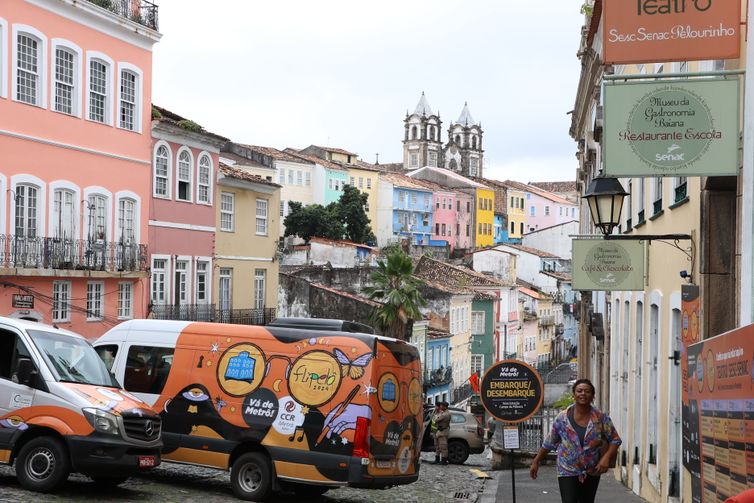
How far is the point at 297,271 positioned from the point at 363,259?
22585 mm

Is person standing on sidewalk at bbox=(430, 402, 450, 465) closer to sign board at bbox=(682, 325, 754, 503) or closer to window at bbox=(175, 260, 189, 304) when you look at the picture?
window at bbox=(175, 260, 189, 304)

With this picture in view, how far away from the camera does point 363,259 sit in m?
80.4

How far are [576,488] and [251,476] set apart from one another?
19.7 ft

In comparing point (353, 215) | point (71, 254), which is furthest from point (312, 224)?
point (71, 254)

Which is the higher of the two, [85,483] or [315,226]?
[315,226]

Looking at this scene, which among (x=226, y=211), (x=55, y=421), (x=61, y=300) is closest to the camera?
(x=55, y=421)

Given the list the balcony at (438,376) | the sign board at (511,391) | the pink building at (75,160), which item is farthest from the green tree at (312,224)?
the sign board at (511,391)

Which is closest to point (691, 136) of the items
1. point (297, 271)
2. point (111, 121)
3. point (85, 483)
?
point (85, 483)

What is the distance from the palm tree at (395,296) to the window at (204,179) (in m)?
15.4

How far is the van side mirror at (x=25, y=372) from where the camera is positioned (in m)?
12.6

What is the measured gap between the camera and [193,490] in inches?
591

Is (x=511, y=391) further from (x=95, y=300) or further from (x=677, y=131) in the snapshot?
(x=95, y=300)

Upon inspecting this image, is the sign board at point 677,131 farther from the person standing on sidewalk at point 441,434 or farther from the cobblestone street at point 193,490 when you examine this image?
the person standing on sidewalk at point 441,434

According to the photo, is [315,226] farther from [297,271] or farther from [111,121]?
[111,121]
